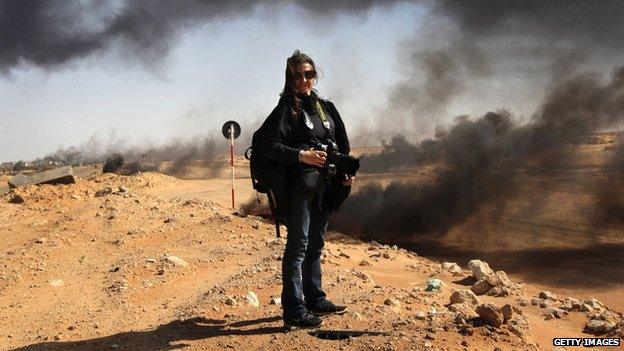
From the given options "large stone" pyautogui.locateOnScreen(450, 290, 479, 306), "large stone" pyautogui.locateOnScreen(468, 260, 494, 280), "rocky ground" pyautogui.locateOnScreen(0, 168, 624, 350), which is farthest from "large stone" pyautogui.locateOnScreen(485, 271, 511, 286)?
"large stone" pyautogui.locateOnScreen(450, 290, 479, 306)

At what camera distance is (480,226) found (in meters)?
12.9

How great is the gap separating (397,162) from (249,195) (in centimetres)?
1060

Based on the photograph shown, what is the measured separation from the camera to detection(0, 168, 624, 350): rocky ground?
4.18m

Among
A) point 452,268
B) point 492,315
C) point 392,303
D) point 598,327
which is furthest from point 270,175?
point 452,268

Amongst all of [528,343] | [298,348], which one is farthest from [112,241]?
[528,343]

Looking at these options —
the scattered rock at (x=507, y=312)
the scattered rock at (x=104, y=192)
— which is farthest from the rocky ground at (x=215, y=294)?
the scattered rock at (x=104, y=192)

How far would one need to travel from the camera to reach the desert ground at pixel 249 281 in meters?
4.25

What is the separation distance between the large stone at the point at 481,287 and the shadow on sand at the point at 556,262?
2.12 m

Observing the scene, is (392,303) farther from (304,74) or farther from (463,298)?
(304,74)

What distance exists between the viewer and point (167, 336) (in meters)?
4.36

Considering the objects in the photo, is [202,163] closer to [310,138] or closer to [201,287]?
[201,287]

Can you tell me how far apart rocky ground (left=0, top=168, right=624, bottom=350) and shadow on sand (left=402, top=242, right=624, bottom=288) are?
159 cm

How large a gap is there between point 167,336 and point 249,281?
160 cm

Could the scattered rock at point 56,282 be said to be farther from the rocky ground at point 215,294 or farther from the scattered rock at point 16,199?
the scattered rock at point 16,199
